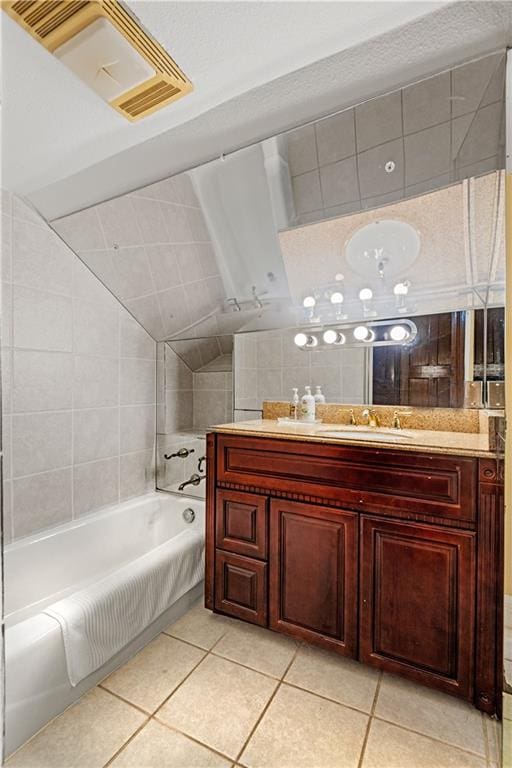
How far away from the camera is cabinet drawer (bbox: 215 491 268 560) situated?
175cm

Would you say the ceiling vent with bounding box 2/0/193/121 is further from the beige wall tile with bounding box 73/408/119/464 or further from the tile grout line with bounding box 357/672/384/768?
the tile grout line with bounding box 357/672/384/768

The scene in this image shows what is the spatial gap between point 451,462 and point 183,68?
153cm

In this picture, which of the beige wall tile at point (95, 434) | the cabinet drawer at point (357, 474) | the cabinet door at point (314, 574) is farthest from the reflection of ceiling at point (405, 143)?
the beige wall tile at point (95, 434)

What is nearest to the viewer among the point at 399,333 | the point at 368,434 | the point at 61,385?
the point at 368,434

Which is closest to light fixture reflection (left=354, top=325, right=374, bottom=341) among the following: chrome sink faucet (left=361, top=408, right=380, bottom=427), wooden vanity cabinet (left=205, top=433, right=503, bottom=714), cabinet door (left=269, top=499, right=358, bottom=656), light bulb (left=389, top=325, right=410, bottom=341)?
light bulb (left=389, top=325, right=410, bottom=341)

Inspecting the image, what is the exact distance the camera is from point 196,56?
1.26 metres

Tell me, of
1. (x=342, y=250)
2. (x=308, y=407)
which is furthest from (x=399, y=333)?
(x=308, y=407)

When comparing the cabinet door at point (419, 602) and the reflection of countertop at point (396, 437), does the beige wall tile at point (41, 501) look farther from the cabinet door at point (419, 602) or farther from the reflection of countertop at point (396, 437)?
the cabinet door at point (419, 602)

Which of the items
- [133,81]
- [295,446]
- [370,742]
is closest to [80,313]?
[133,81]

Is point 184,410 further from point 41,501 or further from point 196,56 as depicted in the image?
point 196,56

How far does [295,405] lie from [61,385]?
1.22m

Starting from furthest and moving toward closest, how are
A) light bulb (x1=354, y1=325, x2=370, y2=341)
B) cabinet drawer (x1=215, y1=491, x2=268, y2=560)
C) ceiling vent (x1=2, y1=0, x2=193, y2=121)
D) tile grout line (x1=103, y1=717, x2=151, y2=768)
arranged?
light bulb (x1=354, y1=325, x2=370, y2=341), cabinet drawer (x1=215, y1=491, x2=268, y2=560), tile grout line (x1=103, y1=717, x2=151, y2=768), ceiling vent (x1=2, y1=0, x2=193, y2=121)

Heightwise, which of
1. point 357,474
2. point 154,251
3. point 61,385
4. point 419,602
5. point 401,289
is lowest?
point 419,602

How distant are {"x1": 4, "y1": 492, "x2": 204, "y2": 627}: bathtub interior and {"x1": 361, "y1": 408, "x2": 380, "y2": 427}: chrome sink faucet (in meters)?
1.04
